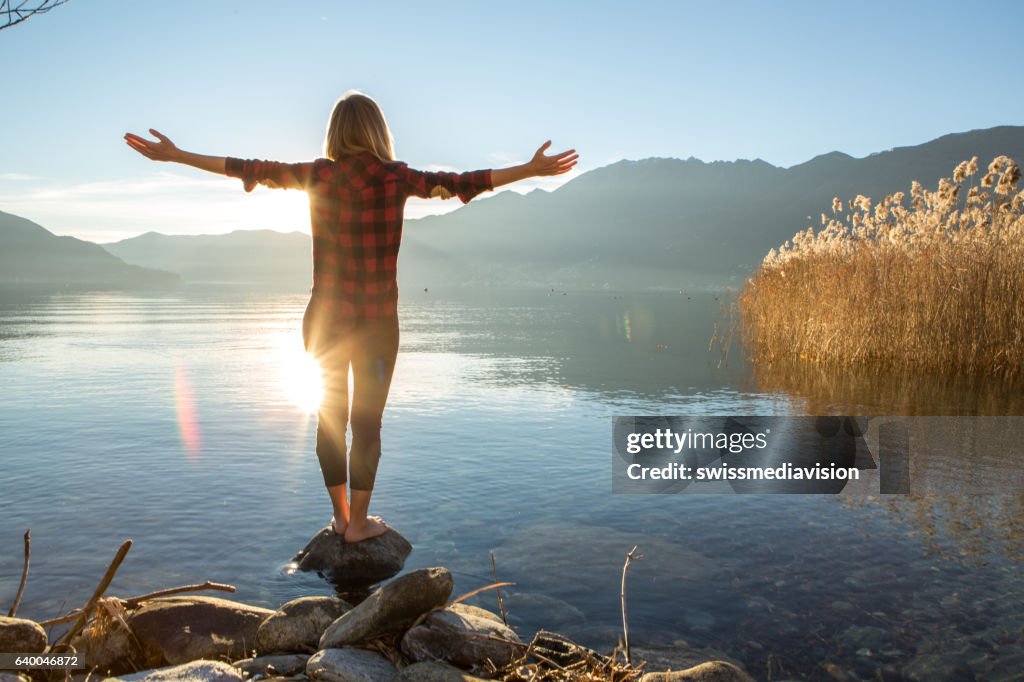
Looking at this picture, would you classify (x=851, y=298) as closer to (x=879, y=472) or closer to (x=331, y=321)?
(x=879, y=472)

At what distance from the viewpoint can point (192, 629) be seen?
12.6 ft

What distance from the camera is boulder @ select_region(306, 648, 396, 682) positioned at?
3229 millimetres

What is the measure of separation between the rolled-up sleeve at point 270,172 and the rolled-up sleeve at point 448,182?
23.7 inches

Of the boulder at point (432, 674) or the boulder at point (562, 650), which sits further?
the boulder at point (562, 650)

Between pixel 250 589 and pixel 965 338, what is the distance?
13381mm

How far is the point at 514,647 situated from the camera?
11.7ft

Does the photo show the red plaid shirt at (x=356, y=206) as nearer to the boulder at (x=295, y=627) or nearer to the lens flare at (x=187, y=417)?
the boulder at (x=295, y=627)

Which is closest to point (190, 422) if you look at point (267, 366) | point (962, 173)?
point (267, 366)

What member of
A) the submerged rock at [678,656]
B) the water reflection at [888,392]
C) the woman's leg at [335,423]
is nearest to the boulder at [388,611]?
the submerged rock at [678,656]

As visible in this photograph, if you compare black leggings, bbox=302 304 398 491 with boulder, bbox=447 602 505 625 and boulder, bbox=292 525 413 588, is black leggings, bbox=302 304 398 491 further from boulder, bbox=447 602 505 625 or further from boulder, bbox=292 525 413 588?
boulder, bbox=447 602 505 625

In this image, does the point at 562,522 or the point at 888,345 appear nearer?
the point at 562,522

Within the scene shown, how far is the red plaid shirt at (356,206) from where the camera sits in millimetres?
4621

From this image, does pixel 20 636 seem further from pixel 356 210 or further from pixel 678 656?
pixel 678 656

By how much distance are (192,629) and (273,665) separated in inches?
24.0
